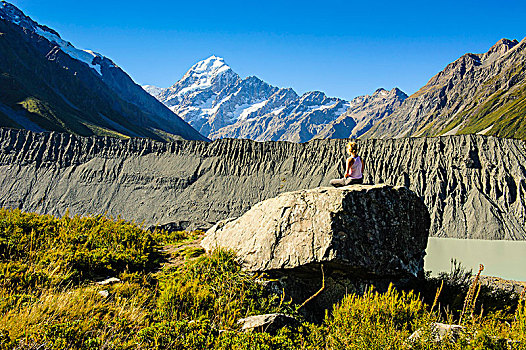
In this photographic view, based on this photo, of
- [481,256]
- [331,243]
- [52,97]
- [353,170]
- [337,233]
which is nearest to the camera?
[331,243]

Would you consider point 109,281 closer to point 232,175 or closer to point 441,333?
point 441,333

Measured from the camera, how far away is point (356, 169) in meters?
8.49

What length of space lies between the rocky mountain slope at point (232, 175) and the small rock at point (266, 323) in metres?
28.0

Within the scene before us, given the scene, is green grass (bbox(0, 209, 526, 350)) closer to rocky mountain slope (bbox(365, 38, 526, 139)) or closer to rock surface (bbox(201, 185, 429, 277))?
rock surface (bbox(201, 185, 429, 277))

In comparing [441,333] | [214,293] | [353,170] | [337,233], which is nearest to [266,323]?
[214,293]

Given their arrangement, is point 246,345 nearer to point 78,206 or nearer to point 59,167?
point 78,206

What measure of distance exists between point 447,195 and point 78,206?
4254 cm

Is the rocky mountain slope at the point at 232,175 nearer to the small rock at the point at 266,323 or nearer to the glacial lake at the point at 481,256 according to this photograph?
the glacial lake at the point at 481,256

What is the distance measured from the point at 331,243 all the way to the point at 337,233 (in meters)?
0.27

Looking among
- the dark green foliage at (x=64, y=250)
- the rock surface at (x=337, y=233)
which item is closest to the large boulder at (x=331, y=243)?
the rock surface at (x=337, y=233)

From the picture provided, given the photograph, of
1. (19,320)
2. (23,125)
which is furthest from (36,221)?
(23,125)

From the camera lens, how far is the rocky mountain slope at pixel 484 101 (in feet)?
375

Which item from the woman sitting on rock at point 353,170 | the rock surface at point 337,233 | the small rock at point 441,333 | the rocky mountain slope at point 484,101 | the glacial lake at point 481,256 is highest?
the rocky mountain slope at point 484,101

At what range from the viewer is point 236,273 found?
6410 millimetres
